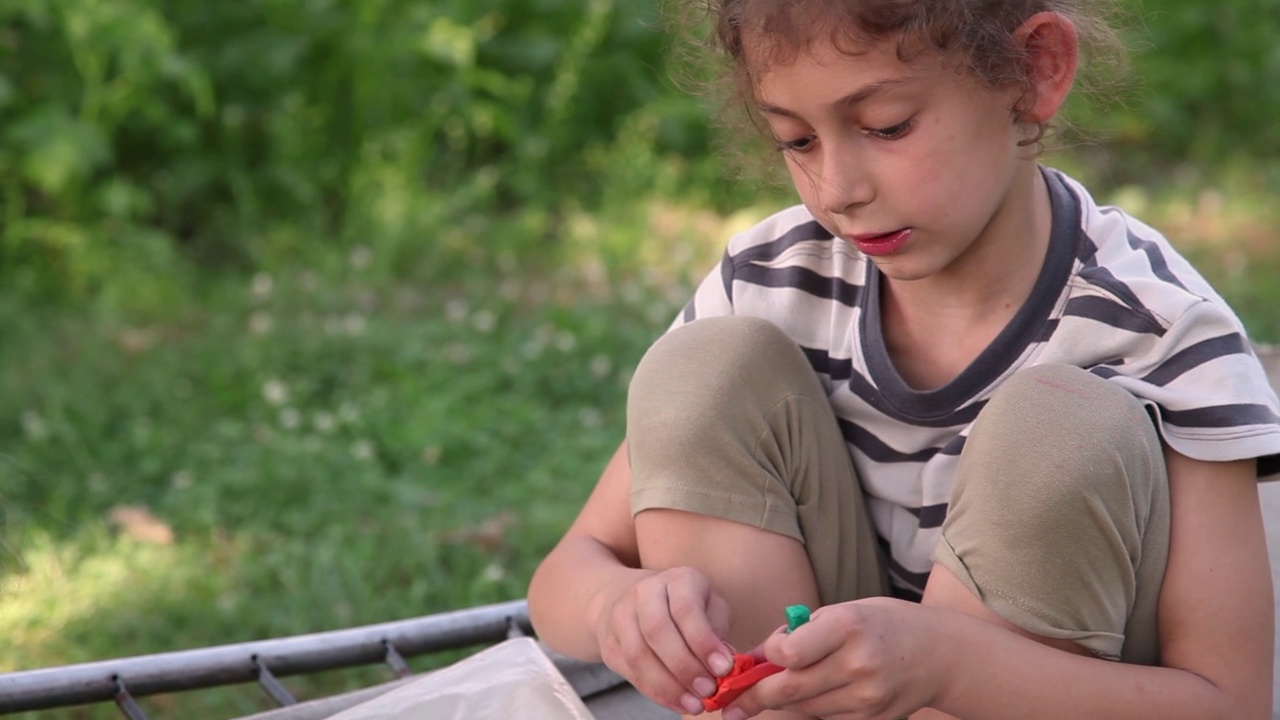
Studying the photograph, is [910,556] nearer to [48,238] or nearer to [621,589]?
[621,589]

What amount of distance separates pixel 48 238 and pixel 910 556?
8.04ft

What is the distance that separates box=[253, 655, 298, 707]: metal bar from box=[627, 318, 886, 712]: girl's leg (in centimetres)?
50

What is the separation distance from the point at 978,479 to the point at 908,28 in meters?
0.36

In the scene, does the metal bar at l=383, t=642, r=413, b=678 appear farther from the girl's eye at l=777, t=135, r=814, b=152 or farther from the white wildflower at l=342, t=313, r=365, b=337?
the white wildflower at l=342, t=313, r=365, b=337

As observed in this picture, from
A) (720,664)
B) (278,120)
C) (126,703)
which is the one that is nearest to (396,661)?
(126,703)

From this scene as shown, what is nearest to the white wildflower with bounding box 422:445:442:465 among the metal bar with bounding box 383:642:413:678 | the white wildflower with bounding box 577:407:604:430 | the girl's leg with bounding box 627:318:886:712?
the white wildflower with bounding box 577:407:604:430

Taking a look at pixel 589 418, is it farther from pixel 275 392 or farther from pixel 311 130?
pixel 311 130

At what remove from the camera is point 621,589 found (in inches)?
51.9

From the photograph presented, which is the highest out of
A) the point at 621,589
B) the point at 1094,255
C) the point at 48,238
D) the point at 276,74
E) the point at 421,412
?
the point at 276,74

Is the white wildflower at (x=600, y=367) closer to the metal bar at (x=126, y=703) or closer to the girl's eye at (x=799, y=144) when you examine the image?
the metal bar at (x=126, y=703)

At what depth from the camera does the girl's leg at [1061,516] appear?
115 cm

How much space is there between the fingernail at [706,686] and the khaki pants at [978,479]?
0.57 ft

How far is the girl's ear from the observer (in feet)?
4.24

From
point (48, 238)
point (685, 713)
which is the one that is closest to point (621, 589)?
point (685, 713)
